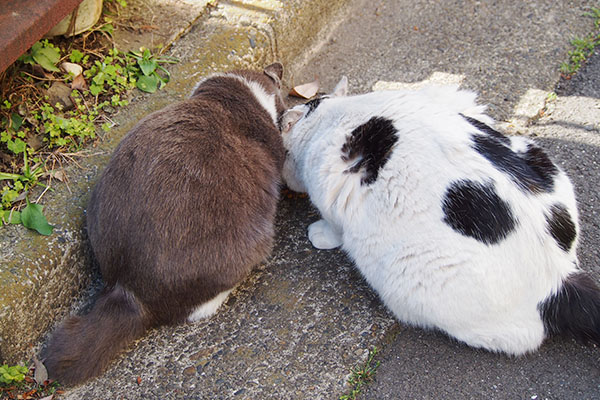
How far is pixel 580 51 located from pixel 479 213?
2118mm

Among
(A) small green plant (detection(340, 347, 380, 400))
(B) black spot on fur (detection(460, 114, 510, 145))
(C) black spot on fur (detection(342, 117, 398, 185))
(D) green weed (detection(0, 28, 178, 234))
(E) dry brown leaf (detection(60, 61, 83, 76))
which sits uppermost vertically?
(B) black spot on fur (detection(460, 114, 510, 145))

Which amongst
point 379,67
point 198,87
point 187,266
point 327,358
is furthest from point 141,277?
point 379,67

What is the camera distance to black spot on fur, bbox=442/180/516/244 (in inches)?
82.1

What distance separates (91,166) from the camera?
2742 millimetres

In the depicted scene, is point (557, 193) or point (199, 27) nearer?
point (557, 193)

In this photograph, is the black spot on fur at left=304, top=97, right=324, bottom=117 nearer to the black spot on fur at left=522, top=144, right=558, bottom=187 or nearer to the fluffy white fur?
the fluffy white fur

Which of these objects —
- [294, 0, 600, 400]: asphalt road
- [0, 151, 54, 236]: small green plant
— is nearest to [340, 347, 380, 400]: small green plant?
[294, 0, 600, 400]: asphalt road

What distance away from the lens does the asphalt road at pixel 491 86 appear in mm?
2189

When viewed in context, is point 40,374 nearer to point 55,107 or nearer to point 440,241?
point 55,107

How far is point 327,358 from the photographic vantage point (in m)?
2.29

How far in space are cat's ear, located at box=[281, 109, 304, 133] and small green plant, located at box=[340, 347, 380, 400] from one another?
128 centimetres

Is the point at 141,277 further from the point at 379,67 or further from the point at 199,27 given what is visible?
the point at 379,67

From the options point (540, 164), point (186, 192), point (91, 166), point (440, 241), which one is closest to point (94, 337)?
point (186, 192)

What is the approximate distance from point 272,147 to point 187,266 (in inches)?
32.0
